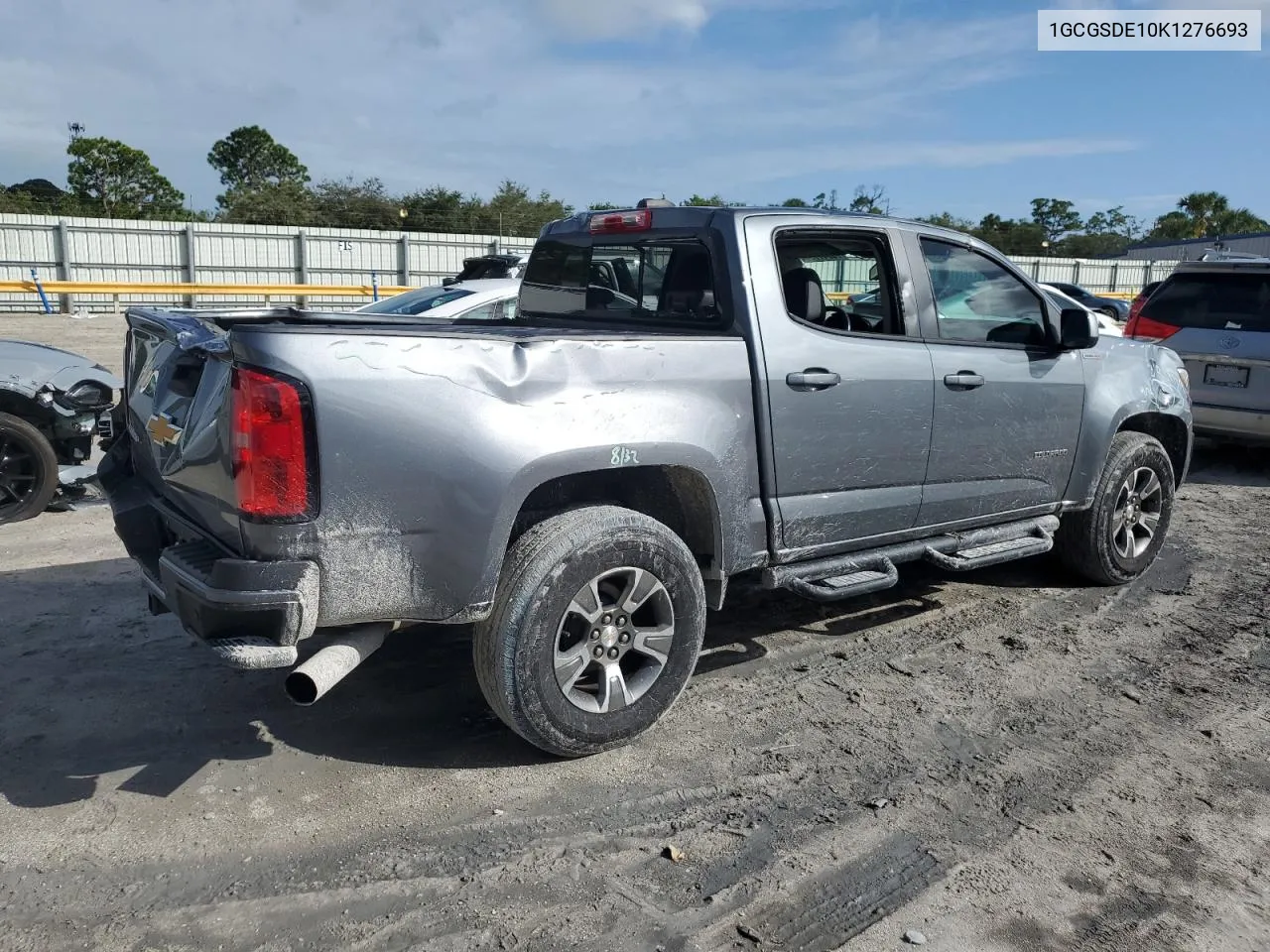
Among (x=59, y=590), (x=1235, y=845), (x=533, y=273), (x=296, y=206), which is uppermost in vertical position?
(x=296, y=206)

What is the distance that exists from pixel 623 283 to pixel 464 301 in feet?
13.1

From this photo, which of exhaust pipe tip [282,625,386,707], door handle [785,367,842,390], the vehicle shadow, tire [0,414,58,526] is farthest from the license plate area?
tire [0,414,58,526]

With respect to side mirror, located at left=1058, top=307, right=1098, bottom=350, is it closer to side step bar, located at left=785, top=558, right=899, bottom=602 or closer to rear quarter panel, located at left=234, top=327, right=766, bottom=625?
side step bar, located at left=785, top=558, right=899, bottom=602

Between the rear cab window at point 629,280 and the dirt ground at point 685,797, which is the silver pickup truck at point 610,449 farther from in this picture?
the dirt ground at point 685,797

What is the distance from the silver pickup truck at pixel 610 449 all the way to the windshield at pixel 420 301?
3.51 metres

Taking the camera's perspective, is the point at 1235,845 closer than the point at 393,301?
Yes

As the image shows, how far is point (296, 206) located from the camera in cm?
4419

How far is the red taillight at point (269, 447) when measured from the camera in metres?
3.05

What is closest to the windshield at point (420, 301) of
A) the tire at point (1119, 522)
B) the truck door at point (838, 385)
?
the truck door at point (838, 385)

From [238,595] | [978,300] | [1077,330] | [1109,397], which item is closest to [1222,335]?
[1109,397]

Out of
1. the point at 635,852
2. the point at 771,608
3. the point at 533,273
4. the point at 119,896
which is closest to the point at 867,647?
the point at 771,608

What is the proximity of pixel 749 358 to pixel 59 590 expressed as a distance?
3.84 m

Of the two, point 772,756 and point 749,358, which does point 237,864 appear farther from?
point 749,358

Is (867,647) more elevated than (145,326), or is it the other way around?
(145,326)
